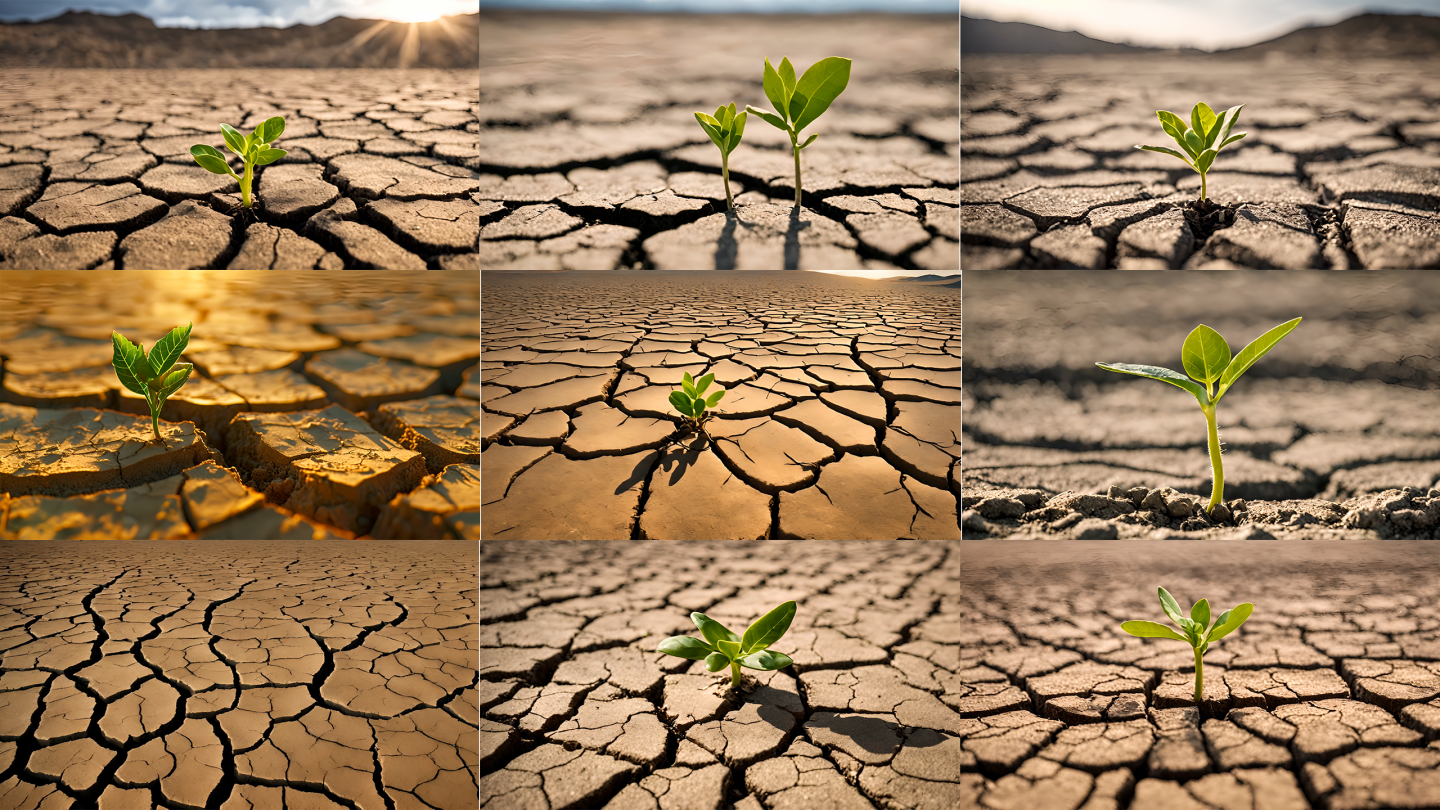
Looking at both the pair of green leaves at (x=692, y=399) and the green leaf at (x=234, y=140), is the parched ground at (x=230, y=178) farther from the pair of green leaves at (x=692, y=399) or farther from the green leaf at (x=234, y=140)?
the pair of green leaves at (x=692, y=399)

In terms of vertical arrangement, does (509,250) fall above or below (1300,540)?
above

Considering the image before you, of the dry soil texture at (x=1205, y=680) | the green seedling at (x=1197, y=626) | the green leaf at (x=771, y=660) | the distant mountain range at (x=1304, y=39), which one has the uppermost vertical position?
the distant mountain range at (x=1304, y=39)

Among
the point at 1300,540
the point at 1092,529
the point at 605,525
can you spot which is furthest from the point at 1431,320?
the point at 605,525

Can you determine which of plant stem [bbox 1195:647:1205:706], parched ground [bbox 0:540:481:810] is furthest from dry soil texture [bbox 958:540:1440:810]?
parched ground [bbox 0:540:481:810]

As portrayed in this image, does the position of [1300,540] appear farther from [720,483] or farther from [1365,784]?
[720,483]

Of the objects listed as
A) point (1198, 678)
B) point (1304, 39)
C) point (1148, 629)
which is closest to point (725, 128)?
point (1148, 629)

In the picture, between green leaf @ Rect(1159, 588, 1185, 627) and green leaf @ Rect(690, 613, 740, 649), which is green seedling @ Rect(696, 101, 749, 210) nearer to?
green leaf @ Rect(690, 613, 740, 649)

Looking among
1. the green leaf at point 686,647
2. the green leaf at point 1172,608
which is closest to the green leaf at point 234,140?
the green leaf at point 686,647
